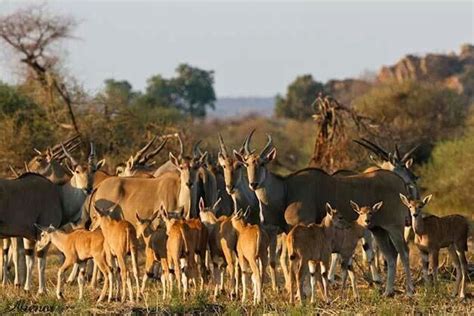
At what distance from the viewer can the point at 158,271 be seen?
50.6 feet

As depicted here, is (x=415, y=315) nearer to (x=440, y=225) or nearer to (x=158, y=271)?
(x=440, y=225)

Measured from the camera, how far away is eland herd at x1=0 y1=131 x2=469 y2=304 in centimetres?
1267

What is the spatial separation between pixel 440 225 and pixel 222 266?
2837mm

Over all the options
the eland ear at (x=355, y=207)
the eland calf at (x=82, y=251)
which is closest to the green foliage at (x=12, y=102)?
the eland calf at (x=82, y=251)

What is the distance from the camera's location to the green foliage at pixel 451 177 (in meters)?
25.4

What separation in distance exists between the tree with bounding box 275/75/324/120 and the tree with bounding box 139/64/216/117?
566cm

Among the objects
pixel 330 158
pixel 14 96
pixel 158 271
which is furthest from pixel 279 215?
pixel 14 96

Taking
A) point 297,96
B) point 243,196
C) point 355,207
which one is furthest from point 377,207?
point 297,96

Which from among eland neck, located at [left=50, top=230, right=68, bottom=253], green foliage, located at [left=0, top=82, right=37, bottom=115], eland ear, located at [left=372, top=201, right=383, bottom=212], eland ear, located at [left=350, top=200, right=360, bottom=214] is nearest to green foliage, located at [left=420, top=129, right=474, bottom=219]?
green foliage, located at [left=0, top=82, right=37, bottom=115]

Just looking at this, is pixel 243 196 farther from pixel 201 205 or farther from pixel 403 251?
pixel 403 251

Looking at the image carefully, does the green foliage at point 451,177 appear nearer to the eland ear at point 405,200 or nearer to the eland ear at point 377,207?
the eland ear at point 405,200

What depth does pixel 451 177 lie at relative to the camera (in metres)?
26.1

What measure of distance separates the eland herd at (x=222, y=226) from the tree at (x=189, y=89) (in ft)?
165

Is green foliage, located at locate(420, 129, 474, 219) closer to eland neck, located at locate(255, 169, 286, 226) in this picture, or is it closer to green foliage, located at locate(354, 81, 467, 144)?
green foliage, located at locate(354, 81, 467, 144)
